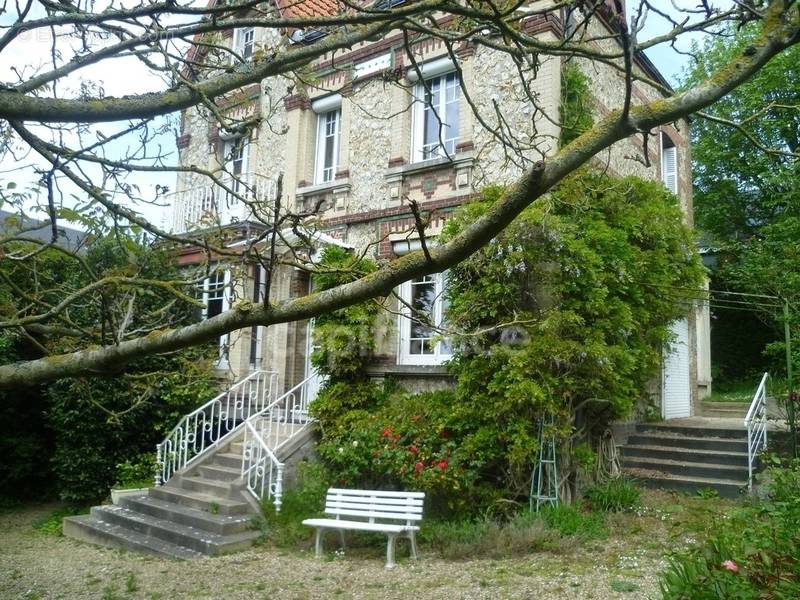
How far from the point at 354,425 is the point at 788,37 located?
272 inches

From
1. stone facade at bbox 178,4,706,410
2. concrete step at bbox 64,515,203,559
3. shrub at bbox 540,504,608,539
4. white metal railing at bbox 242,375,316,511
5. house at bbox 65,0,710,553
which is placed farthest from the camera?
stone facade at bbox 178,4,706,410

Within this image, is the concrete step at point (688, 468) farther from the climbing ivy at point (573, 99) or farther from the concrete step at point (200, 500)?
the concrete step at point (200, 500)

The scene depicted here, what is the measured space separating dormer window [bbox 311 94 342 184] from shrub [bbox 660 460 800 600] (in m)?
9.14

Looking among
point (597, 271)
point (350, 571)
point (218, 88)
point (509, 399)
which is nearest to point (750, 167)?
point (597, 271)

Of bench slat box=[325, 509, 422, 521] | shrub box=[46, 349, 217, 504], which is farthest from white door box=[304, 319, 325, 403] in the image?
bench slat box=[325, 509, 422, 521]

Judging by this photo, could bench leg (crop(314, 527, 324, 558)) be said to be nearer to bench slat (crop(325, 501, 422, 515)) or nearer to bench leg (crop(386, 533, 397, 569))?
bench slat (crop(325, 501, 422, 515))

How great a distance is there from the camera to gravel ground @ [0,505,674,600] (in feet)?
19.1

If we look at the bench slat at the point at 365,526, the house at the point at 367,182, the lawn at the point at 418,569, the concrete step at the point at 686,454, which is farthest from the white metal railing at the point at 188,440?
the concrete step at the point at 686,454

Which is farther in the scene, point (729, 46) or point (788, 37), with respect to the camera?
point (729, 46)

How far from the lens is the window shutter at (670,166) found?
14.1 meters

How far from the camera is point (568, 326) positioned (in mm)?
8039

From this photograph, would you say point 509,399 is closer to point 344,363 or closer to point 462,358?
point 462,358

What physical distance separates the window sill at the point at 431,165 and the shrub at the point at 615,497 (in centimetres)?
474

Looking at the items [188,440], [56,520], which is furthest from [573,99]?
[56,520]
